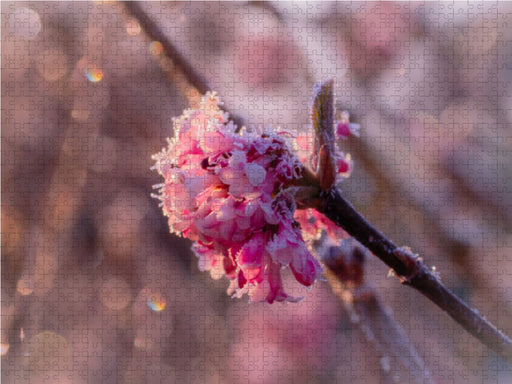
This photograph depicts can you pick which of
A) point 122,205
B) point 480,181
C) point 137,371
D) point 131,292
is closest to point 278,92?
point 480,181

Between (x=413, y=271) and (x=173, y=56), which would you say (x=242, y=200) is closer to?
(x=413, y=271)

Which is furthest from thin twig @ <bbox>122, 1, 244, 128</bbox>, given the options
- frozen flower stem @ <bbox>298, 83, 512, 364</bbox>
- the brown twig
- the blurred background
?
the blurred background

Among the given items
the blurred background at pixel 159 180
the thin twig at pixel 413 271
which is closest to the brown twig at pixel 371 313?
the thin twig at pixel 413 271

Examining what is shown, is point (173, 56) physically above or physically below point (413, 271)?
above

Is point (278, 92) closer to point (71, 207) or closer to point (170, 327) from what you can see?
point (71, 207)

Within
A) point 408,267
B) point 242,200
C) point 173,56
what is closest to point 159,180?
point 173,56

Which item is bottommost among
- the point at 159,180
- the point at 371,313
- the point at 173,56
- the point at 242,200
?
the point at 159,180

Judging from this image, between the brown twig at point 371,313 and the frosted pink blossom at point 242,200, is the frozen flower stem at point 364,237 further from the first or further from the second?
the brown twig at point 371,313
